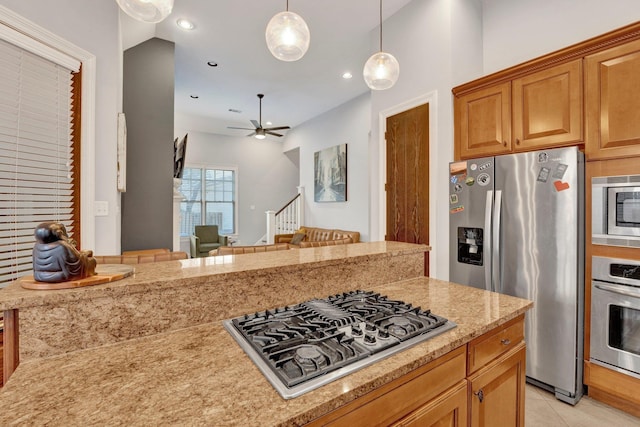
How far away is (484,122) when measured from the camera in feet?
8.48

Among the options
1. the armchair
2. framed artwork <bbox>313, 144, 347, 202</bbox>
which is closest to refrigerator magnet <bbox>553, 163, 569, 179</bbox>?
framed artwork <bbox>313, 144, 347, 202</bbox>

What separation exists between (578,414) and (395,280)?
151 centimetres

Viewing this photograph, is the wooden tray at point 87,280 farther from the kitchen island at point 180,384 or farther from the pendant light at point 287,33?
the pendant light at point 287,33

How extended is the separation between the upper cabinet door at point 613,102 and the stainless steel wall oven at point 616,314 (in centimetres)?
72

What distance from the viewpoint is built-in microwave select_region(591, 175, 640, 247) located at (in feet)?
6.00

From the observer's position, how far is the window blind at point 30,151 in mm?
1806

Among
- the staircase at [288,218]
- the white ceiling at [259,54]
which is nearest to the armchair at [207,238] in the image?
the staircase at [288,218]

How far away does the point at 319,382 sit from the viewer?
741 mm

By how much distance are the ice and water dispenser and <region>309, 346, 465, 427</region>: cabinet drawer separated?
5.48 feet

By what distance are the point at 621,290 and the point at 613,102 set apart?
1.17 m

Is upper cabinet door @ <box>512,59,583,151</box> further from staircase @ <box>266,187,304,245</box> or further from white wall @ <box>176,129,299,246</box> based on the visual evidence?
white wall @ <box>176,129,299,246</box>

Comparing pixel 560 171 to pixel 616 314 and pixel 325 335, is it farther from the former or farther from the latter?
pixel 325 335

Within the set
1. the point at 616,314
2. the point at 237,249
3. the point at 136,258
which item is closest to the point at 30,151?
the point at 136,258

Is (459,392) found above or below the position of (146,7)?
below
